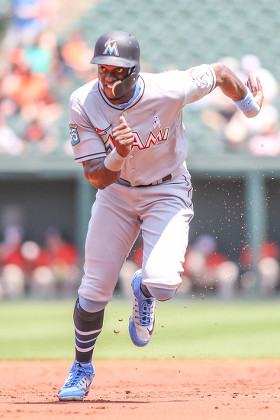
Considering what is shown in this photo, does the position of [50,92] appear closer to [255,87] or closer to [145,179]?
[255,87]

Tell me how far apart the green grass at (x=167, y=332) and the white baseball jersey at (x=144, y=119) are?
219cm

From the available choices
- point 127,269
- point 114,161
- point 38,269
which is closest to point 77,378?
point 114,161

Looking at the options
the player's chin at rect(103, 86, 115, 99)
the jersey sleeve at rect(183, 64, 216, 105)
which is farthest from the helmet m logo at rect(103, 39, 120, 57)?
the jersey sleeve at rect(183, 64, 216, 105)

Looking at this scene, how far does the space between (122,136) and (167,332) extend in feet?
17.6

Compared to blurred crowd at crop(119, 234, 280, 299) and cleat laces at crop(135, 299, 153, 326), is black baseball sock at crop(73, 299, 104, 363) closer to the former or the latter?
cleat laces at crop(135, 299, 153, 326)

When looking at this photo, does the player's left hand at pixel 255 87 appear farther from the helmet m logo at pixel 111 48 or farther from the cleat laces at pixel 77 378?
the cleat laces at pixel 77 378

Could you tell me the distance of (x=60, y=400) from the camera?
4.05 metres

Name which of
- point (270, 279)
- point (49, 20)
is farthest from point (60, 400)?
point (49, 20)

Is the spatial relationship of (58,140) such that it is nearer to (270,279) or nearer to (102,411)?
(270,279)

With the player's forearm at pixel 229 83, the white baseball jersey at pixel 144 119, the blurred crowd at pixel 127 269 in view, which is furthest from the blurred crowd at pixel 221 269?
the white baseball jersey at pixel 144 119

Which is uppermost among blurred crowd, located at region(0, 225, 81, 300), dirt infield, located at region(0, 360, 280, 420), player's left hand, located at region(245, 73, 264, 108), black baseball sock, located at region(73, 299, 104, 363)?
player's left hand, located at region(245, 73, 264, 108)

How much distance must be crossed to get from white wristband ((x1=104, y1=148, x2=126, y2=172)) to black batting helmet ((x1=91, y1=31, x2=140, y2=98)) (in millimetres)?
326

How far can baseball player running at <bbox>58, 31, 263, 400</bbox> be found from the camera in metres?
3.79

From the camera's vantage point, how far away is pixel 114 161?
362 centimetres
